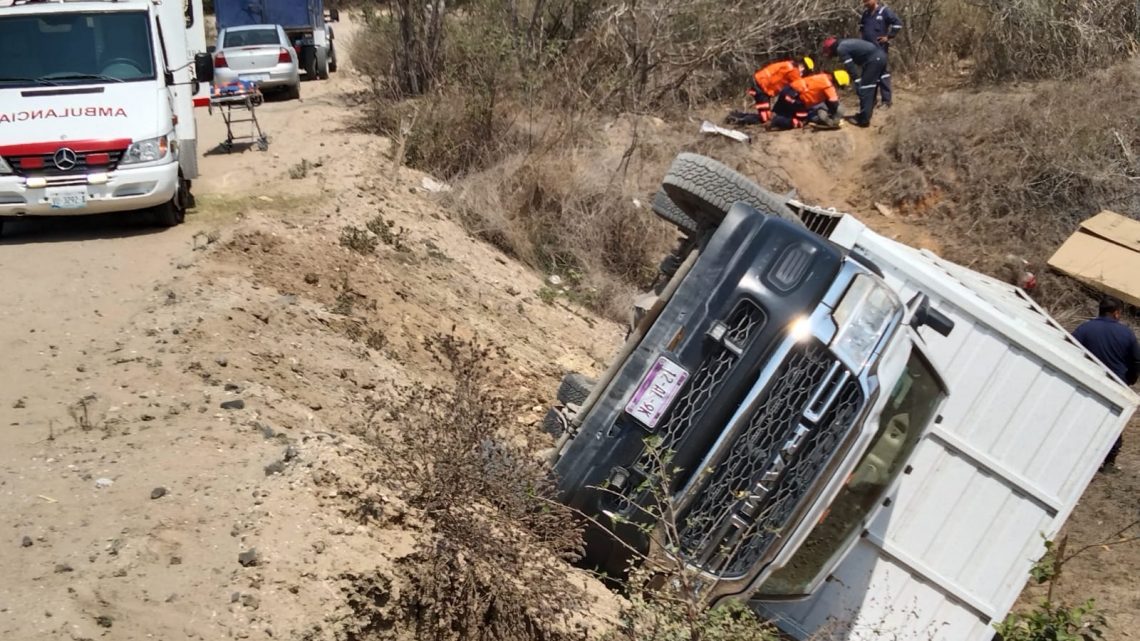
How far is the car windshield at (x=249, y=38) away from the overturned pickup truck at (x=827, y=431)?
16036 mm

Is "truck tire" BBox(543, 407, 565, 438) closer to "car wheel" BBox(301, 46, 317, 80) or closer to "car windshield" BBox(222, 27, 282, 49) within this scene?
"car windshield" BBox(222, 27, 282, 49)

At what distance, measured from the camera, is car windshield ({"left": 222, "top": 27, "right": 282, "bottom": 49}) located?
67.0ft

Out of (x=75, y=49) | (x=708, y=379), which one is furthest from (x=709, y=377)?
(x=75, y=49)

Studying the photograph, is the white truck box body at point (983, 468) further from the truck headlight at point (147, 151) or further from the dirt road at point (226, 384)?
the truck headlight at point (147, 151)

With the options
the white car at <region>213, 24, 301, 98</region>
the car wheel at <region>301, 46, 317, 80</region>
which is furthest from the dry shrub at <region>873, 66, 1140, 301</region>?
the car wheel at <region>301, 46, 317, 80</region>

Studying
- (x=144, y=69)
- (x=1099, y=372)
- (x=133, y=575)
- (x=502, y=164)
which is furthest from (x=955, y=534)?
(x=144, y=69)

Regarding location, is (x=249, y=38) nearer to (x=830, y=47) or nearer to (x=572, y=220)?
(x=830, y=47)

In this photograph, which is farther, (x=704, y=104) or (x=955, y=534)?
(x=704, y=104)

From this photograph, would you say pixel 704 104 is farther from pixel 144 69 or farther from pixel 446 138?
pixel 144 69

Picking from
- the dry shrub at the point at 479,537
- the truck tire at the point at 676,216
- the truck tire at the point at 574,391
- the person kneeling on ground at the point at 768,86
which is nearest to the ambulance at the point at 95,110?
the truck tire at the point at 676,216

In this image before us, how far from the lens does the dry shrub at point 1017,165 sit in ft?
42.3

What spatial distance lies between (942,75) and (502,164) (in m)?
8.06

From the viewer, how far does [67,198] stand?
9531 mm

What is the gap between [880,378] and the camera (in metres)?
4.70
